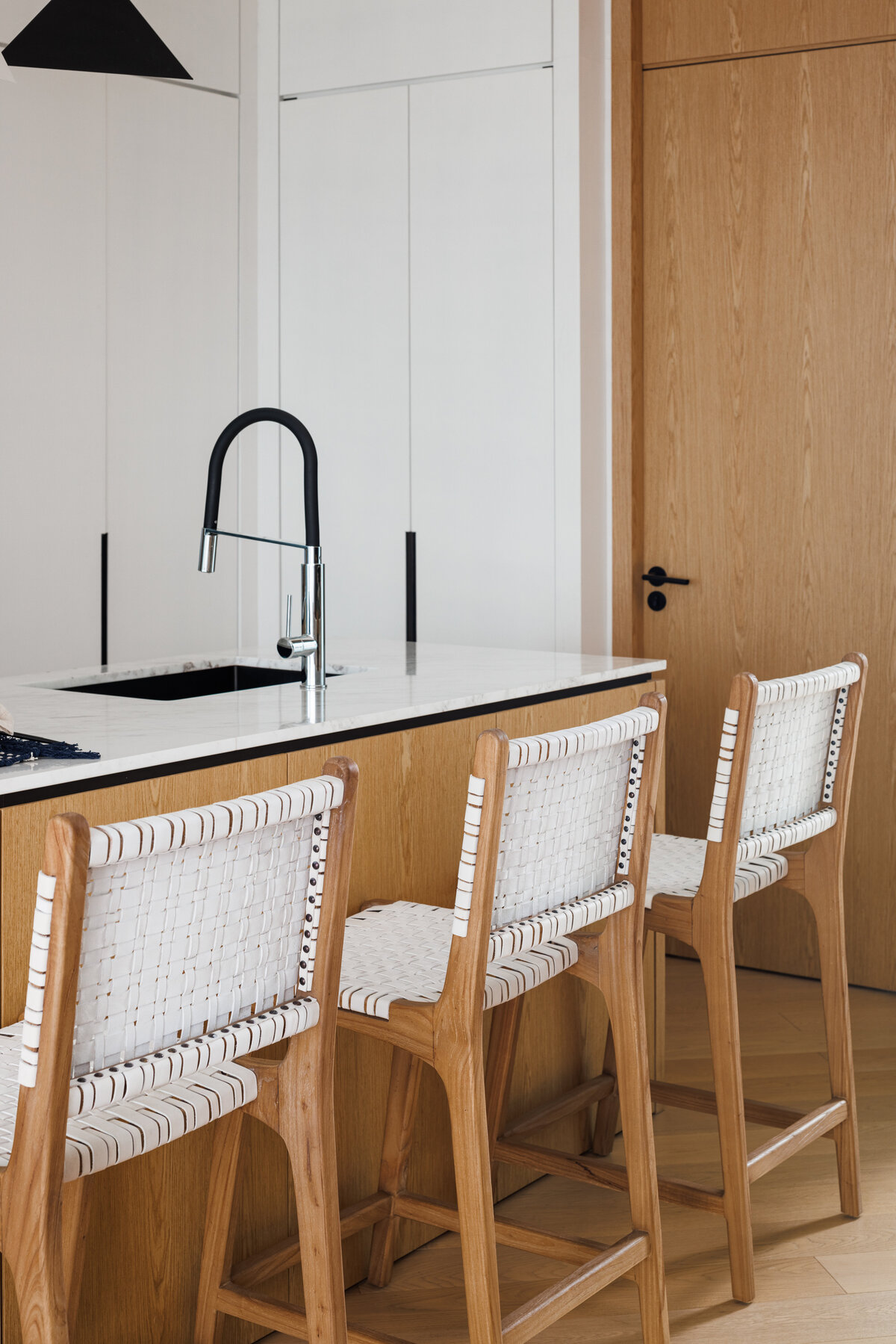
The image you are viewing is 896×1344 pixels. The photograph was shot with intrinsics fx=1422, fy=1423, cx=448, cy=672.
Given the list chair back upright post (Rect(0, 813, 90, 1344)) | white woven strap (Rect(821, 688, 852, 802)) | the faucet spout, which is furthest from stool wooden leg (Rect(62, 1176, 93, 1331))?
white woven strap (Rect(821, 688, 852, 802))

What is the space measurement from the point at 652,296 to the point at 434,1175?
2.41 m

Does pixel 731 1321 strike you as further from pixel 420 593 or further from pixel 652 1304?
pixel 420 593

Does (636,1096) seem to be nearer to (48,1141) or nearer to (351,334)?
(48,1141)

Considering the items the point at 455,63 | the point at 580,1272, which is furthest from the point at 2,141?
the point at 580,1272

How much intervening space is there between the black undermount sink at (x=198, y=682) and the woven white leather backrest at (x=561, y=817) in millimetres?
910

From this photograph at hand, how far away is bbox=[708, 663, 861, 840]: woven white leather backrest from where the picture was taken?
2.16 meters

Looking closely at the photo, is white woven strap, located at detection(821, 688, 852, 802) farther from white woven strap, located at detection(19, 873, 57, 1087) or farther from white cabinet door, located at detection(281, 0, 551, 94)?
white cabinet door, located at detection(281, 0, 551, 94)

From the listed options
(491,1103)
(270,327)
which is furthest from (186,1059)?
(270,327)

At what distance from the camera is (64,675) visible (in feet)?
8.52

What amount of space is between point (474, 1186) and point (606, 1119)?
112 cm

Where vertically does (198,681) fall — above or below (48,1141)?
above

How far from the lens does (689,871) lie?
2426 mm

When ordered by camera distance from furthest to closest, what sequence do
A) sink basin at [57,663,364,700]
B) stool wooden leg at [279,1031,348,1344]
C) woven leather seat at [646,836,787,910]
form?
sink basin at [57,663,364,700] → woven leather seat at [646,836,787,910] → stool wooden leg at [279,1031,348,1344]

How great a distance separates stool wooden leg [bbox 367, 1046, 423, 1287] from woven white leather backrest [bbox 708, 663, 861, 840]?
1.95 feet
